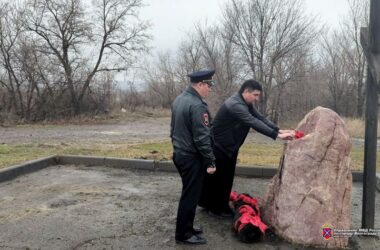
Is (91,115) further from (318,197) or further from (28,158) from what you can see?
(318,197)

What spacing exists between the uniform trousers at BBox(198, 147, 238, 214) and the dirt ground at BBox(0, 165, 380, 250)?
22cm

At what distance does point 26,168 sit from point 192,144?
5.23m

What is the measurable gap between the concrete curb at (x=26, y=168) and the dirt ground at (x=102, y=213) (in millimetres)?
180

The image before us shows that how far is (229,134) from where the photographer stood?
530 centimetres

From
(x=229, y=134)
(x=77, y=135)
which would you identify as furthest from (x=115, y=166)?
(x=77, y=135)

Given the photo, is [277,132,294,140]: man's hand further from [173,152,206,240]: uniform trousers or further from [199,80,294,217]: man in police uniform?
[173,152,206,240]: uniform trousers

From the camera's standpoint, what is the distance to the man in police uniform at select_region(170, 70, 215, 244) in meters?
4.32

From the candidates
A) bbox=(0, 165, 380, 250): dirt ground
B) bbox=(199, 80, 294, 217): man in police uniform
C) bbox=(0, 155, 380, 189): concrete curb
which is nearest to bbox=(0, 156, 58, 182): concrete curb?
bbox=(0, 155, 380, 189): concrete curb

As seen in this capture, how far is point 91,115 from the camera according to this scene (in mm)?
28469

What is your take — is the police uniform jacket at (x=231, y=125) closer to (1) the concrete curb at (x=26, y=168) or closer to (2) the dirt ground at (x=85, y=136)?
(1) the concrete curb at (x=26, y=168)

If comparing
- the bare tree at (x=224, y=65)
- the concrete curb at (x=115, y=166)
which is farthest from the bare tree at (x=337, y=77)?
the concrete curb at (x=115, y=166)

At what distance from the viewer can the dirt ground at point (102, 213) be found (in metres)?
4.52

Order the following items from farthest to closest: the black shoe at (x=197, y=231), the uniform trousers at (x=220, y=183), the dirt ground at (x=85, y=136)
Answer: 1. the dirt ground at (x=85, y=136)
2. the uniform trousers at (x=220, y=183)
3. the black shoe at (x=197, y=231)

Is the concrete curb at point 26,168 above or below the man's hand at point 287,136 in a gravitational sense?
below
